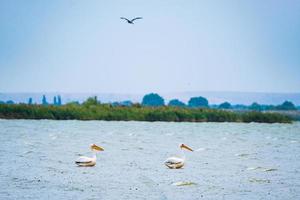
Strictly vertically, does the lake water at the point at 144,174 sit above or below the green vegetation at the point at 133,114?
below

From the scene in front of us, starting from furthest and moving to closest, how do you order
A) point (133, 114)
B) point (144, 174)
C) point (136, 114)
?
point (133, 114), point (136, 114), point (144, 174)

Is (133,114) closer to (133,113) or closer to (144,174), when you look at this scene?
(133,113)

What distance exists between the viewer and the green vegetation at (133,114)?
68250 millimetres

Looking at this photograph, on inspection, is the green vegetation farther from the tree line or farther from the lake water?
the lake water

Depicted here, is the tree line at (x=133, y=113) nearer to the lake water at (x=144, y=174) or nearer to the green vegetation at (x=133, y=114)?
the green vegetation at (x=133, y=114)

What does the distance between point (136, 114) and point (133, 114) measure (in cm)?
45

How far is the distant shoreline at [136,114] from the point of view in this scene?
2685 inches

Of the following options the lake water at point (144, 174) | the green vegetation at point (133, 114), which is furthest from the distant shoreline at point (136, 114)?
the lake water at point (144, 174)

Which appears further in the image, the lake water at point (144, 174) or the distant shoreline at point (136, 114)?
the distant shoreline at point (136, 114)

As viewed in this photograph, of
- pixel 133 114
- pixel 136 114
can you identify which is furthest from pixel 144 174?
pixel 133 114

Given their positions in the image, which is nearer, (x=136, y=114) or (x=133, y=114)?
(x=136, y=114)

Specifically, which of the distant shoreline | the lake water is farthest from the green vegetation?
the lake water

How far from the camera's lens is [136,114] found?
71000 mm

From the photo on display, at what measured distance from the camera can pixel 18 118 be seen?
68.8 m
